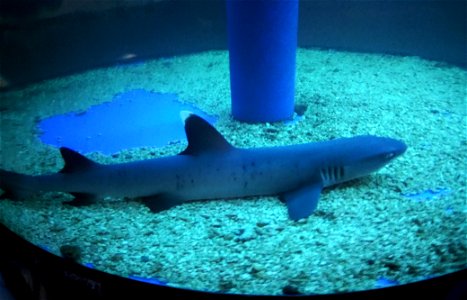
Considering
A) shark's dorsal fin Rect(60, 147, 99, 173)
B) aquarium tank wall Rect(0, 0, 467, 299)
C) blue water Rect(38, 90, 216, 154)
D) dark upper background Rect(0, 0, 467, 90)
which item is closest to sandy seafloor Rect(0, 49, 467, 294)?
aquarium tank wall Rect(0, 0, 467, 299)

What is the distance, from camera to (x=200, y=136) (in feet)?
7.69

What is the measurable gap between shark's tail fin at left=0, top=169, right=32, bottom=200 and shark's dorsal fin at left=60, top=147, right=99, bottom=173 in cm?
24

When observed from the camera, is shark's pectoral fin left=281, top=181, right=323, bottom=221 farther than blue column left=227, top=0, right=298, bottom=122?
No

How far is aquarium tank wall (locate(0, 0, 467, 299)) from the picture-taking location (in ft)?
5.35

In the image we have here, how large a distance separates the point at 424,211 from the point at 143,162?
5.39 feet

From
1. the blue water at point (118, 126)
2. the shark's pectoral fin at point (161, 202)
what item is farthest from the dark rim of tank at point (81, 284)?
the blue water at point (118, 126)

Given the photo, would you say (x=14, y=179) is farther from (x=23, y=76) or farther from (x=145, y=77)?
(x=145, y=77)

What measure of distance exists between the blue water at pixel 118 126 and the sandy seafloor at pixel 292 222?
13 cm

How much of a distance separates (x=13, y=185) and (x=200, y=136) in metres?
1.14

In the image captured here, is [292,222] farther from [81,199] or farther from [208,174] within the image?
[81,199]

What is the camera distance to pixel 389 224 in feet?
6.62

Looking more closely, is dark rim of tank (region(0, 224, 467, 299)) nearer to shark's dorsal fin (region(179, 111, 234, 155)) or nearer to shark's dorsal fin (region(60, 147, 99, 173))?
shark's dorsal fin (region(60, 147, 99, 173))

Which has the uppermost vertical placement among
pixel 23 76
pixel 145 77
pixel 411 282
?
pixel 145 77

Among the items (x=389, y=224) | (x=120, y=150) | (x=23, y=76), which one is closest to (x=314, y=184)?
(x=389, y=224)
